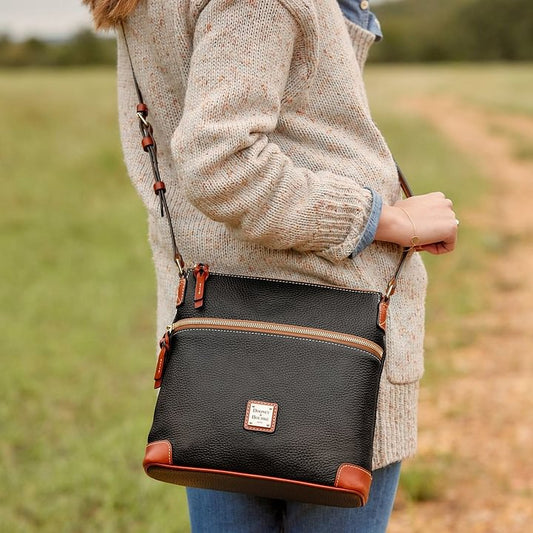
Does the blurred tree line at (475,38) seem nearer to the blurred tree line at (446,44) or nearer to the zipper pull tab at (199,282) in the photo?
the blurred tree line at (446,44)

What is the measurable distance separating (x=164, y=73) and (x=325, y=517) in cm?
83

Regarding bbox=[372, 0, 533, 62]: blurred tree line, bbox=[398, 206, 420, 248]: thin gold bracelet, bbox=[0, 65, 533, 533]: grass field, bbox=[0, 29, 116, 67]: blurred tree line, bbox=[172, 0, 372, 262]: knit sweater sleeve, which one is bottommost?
bbox=[0, 29, 116, 67]: blurred tree line

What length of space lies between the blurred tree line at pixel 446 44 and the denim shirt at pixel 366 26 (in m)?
57.2

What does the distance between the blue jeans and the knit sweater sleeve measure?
490mm

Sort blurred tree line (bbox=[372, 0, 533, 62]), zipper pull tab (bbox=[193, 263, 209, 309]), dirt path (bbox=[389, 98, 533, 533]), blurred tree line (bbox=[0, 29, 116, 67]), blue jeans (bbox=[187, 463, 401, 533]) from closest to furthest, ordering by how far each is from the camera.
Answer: zipper pull tab (bbox=[193, 263, 209, 309]) → blue jeans (bbox=[187, 463, 401, 533]) → dirt path (bbox=[389, 98, 533, 533]) → blurred tree line (bbox=[0, 29, 116, 67]) → blurred tree line (bbox=[372, 0, 533, 62])

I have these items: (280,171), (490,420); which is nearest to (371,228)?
(280,171)

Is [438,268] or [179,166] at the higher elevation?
[179,166]

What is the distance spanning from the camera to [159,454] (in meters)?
1.25

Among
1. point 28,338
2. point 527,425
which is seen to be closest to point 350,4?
point 527,425

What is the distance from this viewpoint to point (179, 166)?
1.24m

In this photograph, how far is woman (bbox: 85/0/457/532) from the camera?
3.90 ft

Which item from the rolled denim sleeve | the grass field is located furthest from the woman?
the grass field

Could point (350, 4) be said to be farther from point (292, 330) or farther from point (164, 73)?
point (292, 330)

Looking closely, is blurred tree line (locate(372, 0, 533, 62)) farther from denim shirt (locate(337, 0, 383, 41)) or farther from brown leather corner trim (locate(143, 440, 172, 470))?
brown leather corner trim (locate(143, 440, 172, 470))
